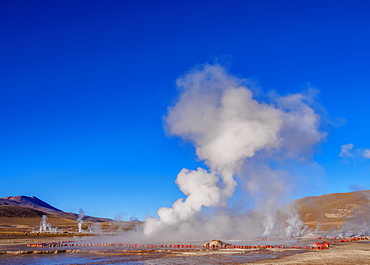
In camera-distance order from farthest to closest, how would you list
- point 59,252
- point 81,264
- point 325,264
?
point 59,252
point 81,264
point 325,264

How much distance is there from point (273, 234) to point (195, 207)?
36270 mm

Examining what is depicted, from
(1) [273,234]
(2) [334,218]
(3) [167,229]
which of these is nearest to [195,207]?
(3) [167,229]

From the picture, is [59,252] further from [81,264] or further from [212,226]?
[212,226]

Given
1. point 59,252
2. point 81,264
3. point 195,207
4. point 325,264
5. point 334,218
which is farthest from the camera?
point 334,218

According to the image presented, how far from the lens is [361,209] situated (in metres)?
173

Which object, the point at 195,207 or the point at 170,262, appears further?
the point at 195,207

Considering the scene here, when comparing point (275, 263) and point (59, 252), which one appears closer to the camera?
point (275, 263)

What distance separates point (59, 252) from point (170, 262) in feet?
81.4

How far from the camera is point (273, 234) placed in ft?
361

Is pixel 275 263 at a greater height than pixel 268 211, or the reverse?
pixel 268 211

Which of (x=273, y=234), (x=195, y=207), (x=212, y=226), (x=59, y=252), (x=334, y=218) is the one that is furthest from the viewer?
(x=334, y=218)

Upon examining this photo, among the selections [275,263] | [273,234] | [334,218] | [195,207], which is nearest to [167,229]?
[195,207]

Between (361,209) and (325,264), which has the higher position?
(361,209)

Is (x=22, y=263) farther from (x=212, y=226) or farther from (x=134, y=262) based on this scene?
(x=212, y=226)
